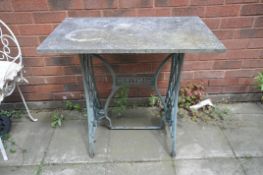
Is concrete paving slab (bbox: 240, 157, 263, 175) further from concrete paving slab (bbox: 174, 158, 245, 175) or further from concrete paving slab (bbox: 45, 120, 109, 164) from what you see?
concrete paving slab (bbox: 45, 120, 109, 164)

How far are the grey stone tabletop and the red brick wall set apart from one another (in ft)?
0.85

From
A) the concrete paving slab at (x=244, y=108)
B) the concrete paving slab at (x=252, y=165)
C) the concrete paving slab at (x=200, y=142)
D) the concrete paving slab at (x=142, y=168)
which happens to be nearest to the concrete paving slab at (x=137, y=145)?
the concrete paving slab at (x=142, y=168)

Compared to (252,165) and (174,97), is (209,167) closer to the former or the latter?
(252,165)

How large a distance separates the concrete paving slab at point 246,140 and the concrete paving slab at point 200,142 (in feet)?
0.20

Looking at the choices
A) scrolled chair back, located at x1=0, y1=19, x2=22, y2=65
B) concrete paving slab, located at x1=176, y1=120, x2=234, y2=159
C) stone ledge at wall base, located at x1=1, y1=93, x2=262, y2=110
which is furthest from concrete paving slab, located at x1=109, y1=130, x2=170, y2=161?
scrolled chair back, located at x1=0, y1=19, x2=22, y2=65

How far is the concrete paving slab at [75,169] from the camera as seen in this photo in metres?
1.90

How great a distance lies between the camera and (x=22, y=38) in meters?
2.31

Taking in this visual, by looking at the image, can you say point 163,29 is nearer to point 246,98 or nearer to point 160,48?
point 160,48

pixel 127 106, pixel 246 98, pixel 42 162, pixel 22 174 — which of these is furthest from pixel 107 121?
pixel 246 98

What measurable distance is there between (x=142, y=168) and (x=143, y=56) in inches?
40.0

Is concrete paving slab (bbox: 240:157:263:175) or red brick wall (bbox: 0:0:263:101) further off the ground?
red brick wall (bbox: 0:0:263:101)

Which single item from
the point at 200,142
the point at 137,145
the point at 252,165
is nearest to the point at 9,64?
the point at 137,145

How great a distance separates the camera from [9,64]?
6.80ft

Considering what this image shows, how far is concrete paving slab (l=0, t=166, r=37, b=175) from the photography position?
191 centimetres
